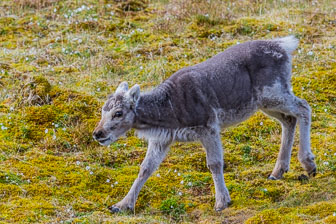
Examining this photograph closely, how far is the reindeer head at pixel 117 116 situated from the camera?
880cm

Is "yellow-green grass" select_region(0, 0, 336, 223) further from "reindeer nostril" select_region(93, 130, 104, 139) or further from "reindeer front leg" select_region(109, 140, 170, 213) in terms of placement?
"reindeer nostril" select_region(93, 130, 104, 139)

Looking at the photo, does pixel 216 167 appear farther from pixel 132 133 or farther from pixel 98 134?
pixel 132 133

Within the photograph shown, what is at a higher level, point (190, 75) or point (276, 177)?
point (190, 75)

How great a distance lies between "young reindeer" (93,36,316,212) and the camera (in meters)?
9.00

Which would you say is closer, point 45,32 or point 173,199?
point 173,199

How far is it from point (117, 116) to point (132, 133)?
286cm

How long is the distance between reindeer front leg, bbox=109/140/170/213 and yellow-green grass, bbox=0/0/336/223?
0.77 feet

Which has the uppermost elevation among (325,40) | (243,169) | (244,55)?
(244,55)

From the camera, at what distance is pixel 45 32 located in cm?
1633

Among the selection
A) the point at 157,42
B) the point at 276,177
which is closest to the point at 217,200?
the point at 276,177

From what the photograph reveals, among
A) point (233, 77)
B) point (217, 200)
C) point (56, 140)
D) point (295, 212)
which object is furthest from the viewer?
point (56, 140)

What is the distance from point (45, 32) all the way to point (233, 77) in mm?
8495

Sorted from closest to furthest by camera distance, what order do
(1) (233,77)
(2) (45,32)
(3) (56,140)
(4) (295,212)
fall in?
(4) (295,212), (1) (233,77), (3) (56,140), (2) (45,32)

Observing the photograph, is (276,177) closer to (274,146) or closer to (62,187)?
(274,146)
